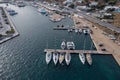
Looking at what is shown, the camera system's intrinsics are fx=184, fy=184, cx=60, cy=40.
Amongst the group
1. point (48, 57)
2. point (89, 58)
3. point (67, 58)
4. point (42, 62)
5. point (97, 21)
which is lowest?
point (42, 62)

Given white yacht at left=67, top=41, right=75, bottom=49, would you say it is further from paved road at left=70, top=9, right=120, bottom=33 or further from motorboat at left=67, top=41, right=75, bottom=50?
→ paved road at left=70, top=9, right=120, bottom=33

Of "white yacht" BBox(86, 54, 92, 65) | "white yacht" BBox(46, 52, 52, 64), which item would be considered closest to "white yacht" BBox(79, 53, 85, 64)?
"white yacht" BBox(86, 54, 92, 65)

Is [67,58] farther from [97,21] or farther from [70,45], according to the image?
[97,21]

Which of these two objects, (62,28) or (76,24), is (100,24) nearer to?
(76,24)

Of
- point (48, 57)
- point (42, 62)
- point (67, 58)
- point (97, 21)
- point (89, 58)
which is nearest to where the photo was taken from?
point (42, 62)

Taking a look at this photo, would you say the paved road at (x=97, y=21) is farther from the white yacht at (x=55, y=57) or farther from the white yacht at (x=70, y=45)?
the white yacht at (x=55, y=57)

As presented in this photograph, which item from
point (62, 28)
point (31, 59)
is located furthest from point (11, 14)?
point (31, 59)

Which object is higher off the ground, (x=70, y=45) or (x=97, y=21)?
(x=97, y=21)

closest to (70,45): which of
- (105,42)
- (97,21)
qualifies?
(105,42)

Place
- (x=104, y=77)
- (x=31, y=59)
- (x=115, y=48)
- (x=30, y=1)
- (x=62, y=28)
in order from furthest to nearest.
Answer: (x=30, y=1), (x=62, y=28), (x=115, y=48), (x=31, y=59), (x=104, y=77)
